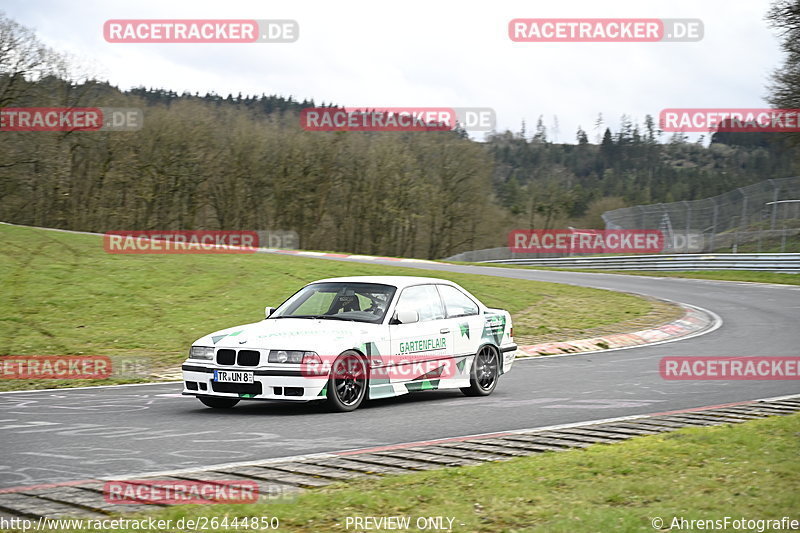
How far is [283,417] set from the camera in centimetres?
977

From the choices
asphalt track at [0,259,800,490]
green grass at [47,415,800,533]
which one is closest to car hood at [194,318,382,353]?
asphalt track at [0,259,800,490]

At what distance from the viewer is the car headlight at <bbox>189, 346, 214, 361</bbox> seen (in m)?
10.0

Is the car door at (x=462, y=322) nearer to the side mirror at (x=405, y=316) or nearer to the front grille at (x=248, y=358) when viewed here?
the side mirror at (x=405, y=316)

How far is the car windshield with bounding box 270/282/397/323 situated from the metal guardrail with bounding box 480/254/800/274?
30812mm

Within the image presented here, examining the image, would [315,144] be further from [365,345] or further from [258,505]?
[258,505]

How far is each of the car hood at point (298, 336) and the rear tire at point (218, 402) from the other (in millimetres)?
631

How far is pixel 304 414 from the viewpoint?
32.8 ft

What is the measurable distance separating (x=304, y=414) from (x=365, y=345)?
3.27 feet

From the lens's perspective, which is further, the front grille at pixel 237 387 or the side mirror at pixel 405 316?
the side mirror at pixel 405 316

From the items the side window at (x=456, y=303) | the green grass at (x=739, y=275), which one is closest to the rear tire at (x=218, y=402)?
the side window at (x=456, y=303)

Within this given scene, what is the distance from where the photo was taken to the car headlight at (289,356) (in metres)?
9.68

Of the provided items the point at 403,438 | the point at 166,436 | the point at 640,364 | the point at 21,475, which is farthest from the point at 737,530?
the point at 640,364

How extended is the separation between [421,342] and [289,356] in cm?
200

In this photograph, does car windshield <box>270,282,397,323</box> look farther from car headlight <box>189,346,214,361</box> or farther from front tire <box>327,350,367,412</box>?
car headlight <box>189,346,214,361</box>
